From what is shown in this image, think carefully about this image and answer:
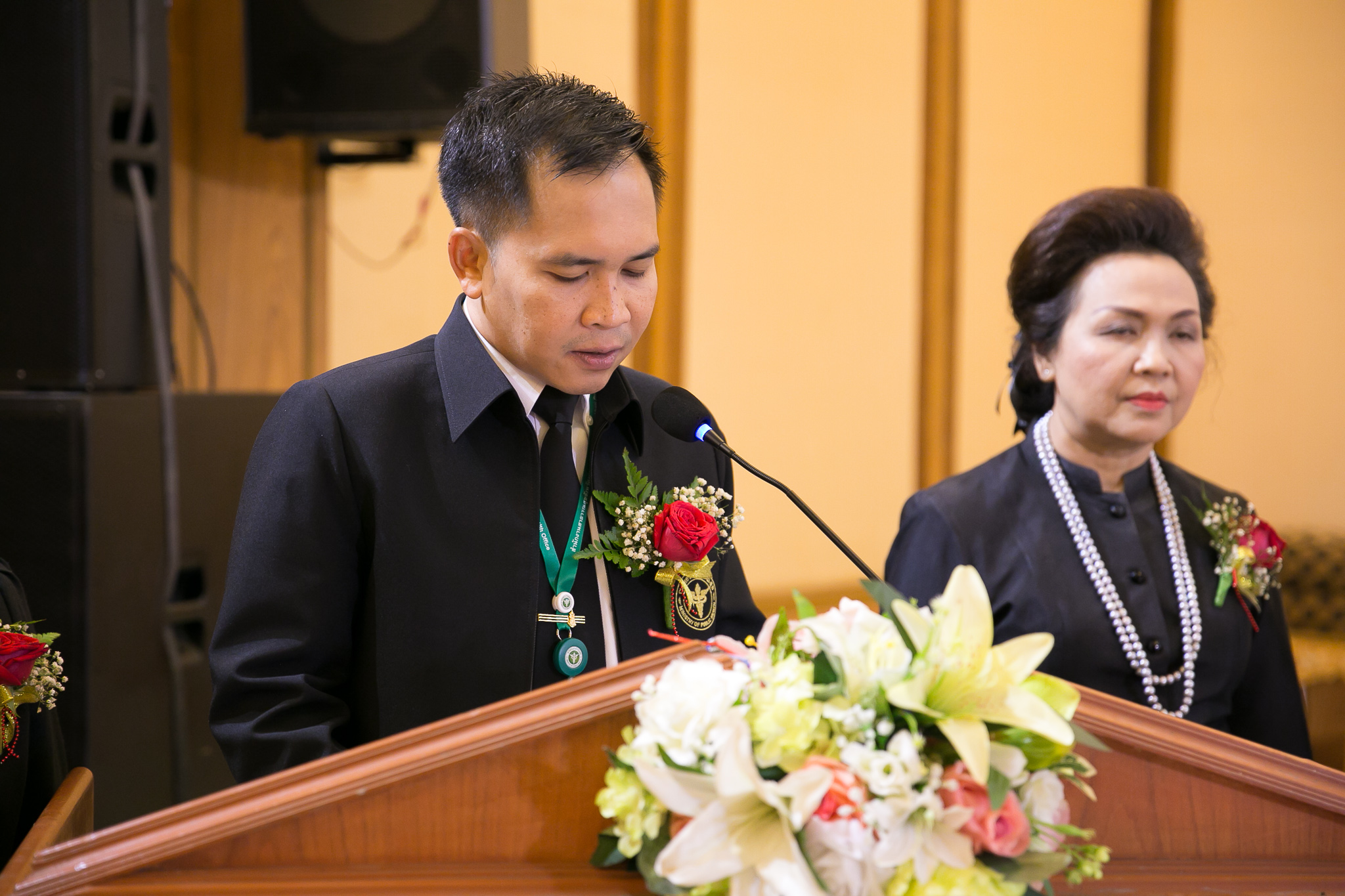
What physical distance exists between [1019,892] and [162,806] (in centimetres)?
206

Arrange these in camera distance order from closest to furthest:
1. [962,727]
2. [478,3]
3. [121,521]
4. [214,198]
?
[962,727], [121,521], [478,3], [214,198]

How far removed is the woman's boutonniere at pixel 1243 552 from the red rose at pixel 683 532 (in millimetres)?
1045

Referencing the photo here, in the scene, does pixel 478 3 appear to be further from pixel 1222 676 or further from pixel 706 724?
pixel 706 724

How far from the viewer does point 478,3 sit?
2684 millimetres

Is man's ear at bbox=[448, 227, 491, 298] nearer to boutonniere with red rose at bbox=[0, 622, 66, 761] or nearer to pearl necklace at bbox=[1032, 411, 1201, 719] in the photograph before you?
boutonniere with red rose at bbox=[0, 622, 66, 761]

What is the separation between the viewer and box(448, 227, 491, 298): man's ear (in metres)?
1.39

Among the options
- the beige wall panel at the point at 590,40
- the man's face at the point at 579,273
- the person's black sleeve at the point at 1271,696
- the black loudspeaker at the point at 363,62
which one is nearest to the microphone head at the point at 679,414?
the man's face at the point at 579,273

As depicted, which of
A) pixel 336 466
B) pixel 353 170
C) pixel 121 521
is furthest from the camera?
pixel 353 170

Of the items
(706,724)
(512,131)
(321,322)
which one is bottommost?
(706,724)

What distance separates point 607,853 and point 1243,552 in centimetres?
154

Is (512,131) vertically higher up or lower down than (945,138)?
lower down

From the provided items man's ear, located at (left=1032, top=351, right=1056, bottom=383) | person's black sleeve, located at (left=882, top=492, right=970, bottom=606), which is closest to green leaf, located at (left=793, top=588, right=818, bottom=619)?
person's black sleeve, located at (left=882, top=492, right=970, bottom=606)

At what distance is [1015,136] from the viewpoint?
4.59 meters

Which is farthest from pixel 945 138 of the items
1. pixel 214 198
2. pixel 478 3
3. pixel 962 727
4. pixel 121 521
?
pixel 962 727
